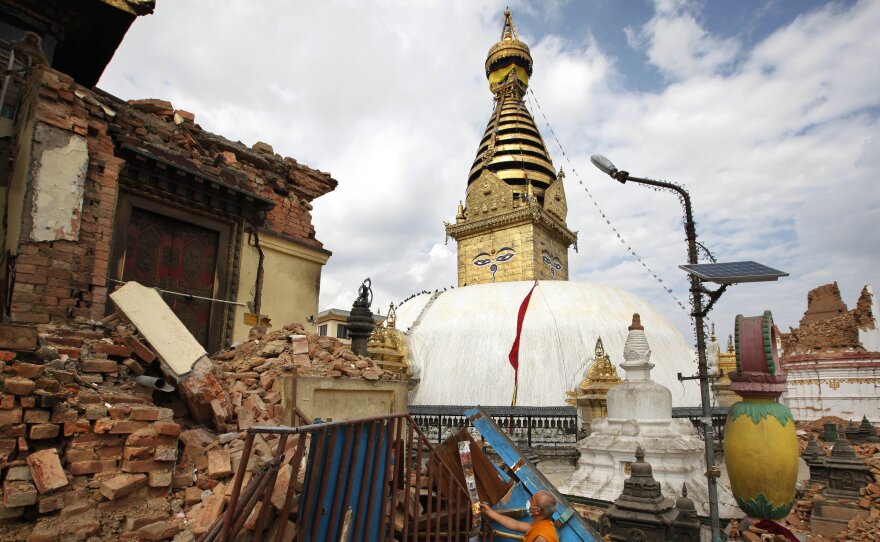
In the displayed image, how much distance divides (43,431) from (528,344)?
1577 cm

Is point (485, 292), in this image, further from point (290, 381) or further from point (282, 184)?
point (290, 381)

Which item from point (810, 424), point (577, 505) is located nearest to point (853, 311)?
point (810, 424)

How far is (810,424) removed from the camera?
68.8 ft

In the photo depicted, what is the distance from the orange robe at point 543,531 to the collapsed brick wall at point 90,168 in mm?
5796

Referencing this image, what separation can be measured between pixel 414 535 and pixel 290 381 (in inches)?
135

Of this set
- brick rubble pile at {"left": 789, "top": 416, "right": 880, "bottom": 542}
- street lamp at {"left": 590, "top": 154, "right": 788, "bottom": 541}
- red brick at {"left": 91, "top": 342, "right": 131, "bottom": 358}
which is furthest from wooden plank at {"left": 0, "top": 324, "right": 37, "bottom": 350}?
brick rubble pile at {"left": 789, "top": 416, "right": 880, "bottom": 542}

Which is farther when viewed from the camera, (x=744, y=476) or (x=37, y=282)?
(x=37, y=282)

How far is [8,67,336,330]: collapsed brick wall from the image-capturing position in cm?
597

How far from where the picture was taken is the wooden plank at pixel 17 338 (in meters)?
4.52

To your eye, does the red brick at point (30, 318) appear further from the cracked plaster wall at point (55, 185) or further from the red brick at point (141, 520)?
the red brick at point (141, 520)

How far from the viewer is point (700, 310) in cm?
559

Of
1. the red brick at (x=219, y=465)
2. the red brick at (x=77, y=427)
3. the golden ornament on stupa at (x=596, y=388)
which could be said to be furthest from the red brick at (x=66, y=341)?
the golden ornament on stupa at (x=596, y=388)

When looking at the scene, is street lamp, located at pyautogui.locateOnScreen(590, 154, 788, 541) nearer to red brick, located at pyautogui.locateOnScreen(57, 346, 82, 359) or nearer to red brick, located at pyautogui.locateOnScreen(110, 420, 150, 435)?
red brick, located at pyautogui.locateOnScreen(110, 420, 150, 435)

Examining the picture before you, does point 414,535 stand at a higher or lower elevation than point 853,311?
lower
